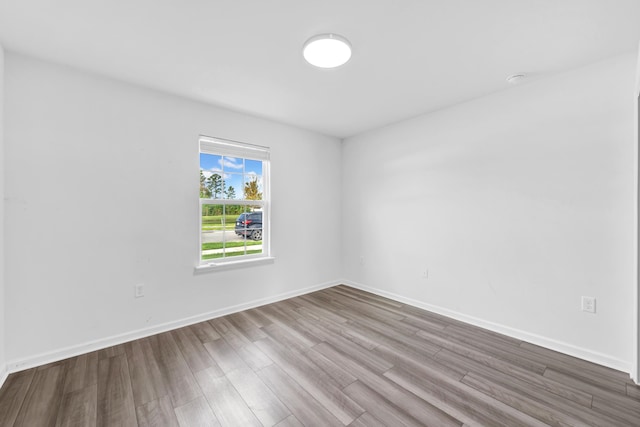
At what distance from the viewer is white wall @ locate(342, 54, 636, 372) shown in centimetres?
207

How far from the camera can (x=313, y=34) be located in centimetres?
181

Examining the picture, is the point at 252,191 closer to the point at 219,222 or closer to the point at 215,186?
the point at 215,186

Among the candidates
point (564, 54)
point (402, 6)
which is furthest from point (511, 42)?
point (402, 6)

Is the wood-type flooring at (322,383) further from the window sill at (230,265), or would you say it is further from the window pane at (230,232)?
the window pane at (230,232)

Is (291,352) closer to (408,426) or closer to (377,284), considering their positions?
(408,426)

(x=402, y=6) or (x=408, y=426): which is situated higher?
(x=402, y=6)

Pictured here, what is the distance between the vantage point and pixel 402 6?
1.55 metres

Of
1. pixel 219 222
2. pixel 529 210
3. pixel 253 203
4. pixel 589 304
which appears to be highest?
pixel 253 203

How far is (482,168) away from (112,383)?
148 inches

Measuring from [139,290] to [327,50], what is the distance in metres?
2.74

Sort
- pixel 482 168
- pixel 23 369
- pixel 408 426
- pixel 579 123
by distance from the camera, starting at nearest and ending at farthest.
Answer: pixel 408 426 → pixel 23 369 → pixel 579 123 → pixel 482 168

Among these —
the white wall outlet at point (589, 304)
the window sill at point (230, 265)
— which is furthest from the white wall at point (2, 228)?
the white wall outlet at point (589, 304)

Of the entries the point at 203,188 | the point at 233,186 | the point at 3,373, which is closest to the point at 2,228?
the point at 3,373

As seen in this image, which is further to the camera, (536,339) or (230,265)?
(230,265)
